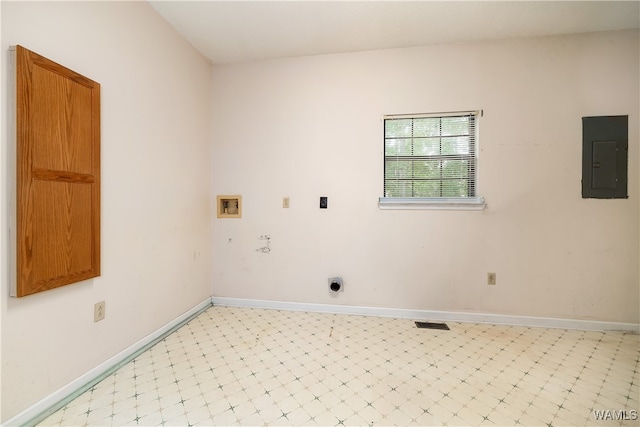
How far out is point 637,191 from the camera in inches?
85.0

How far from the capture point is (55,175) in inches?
51.8

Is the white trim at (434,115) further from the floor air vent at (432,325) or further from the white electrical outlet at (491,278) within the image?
the floor air vent at (432,325)

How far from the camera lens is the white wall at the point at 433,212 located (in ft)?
7.29

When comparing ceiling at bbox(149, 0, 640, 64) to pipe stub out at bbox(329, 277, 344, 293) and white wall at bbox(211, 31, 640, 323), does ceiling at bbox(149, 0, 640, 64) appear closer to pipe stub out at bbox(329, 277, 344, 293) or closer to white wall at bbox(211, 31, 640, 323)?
white wall at bbox(211, 31, 640, 323)

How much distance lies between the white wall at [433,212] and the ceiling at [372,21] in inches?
5.2

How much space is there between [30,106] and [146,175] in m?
0.76

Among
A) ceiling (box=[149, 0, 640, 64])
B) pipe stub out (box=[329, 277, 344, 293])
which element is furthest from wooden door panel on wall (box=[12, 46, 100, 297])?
pipe stub out (box=[329, 277, 344, 293])

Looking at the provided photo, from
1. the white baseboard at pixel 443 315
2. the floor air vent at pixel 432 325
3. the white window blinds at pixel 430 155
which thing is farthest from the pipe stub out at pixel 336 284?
the white window blinds at pixel 430 155

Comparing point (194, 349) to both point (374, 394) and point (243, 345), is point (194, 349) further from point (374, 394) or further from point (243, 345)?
point (374, 394)

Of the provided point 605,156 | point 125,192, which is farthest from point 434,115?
point 125,192

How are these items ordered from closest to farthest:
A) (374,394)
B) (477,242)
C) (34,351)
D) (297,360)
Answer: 1. (34,351)
2. (374,394)
3. (297,360)
4. (477,242)

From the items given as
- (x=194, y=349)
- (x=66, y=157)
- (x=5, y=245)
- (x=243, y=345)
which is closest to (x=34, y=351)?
(x=5, y=245)

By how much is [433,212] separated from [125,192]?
2476 mm

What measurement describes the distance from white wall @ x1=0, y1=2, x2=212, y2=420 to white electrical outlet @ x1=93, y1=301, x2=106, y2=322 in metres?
0.03
